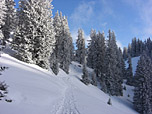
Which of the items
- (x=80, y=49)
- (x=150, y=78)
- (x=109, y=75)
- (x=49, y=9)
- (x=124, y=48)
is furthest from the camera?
(x=124, y=48)

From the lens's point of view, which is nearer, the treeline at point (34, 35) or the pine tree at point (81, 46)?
the treeline at point (34, 35)

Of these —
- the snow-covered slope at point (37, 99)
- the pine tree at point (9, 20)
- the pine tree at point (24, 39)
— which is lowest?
the snow-covered slope at point (37, 99)

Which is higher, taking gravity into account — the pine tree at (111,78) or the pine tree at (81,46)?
the pine tree at (81,46)

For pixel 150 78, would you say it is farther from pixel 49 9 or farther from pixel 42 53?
pixel 49 9

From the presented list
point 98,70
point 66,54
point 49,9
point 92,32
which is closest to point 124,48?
point 92,32

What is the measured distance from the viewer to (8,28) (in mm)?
26938

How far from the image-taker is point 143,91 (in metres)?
26.9

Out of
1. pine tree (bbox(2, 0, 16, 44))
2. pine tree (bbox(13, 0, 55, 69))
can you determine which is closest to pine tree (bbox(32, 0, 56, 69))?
pine tree (bbox(13, 0, 55, 69))

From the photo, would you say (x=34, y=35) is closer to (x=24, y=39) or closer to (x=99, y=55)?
(x=24, y=39)

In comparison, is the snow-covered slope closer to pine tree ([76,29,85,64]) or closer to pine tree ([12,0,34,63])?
pine tree ([12,0,34,63])

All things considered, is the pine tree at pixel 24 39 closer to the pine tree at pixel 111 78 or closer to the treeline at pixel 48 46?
the treeline at pixel 48 46

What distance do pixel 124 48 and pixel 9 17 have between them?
104840mm

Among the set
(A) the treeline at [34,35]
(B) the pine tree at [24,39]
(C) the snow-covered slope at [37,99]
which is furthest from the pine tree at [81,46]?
(C) the snow-covered slope at [37,99]

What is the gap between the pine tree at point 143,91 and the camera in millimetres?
25281
